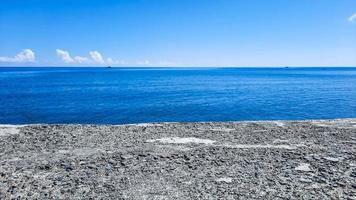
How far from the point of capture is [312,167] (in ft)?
28.8

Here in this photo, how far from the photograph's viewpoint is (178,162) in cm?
906

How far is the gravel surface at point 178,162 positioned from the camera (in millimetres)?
7191

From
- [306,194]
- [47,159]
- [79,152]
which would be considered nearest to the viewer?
[306,194]

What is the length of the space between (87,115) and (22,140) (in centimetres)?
2304

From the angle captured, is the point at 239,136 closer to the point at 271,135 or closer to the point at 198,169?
the point at 271,135

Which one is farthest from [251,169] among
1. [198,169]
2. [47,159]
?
[47,159]

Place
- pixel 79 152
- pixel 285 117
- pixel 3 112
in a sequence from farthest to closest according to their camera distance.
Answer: pixel 3 112 < pixel 285 117 < pixel 79 152

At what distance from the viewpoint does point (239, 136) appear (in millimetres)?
12258

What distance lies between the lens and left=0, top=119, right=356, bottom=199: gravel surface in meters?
7.19

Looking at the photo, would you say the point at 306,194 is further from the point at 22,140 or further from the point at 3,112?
the point at 3,112

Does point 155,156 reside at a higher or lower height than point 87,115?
higher

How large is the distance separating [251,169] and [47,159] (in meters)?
6.09

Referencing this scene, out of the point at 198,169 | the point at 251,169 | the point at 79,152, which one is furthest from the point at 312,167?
the point at 79,152

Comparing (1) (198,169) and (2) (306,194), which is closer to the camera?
(2) (306,194)
